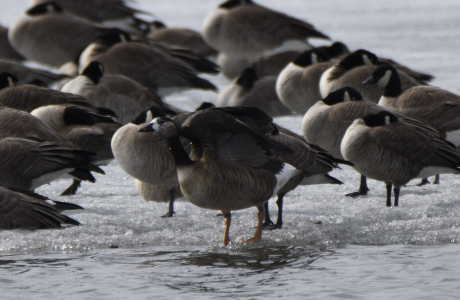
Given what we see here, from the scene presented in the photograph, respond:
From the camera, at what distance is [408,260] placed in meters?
5.19

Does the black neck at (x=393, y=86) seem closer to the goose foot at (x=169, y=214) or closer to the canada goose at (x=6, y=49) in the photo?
the goose foot at (x=169, y=214)

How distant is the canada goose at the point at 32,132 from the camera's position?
6.79 metres

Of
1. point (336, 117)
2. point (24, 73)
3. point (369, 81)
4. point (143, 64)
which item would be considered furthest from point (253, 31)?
point (336, 117)

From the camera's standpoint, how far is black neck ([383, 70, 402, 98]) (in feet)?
26.5

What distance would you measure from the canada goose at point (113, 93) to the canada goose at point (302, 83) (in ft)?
6.41

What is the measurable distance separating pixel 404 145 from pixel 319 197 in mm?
1066

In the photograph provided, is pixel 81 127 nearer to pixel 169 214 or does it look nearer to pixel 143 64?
pixel 169 214

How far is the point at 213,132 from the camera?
5.59 metres

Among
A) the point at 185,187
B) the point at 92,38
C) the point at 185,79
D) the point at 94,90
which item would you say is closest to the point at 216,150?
Answer: the point at 185,187

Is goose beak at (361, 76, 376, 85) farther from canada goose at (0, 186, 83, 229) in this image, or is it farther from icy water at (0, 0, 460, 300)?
canada goose at (0, 186, 83, 229)

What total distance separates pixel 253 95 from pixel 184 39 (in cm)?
504

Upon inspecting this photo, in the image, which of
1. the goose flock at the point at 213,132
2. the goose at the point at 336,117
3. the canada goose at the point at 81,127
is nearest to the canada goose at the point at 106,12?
the goose flock at the point at 213,132

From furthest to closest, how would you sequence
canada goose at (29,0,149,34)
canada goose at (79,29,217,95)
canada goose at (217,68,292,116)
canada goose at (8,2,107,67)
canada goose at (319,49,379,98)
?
1. canada goose at (29,0,149,34)
2. canada goose at (8,2,107,67)
3. canada goose at (217,68,292,116)
4. canada goose at (79,29,217,95)
5. canada goose at (319,49,379,98)

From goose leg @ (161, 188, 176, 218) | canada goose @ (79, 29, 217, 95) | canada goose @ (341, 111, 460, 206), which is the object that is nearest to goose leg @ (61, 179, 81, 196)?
goose leg @ (161, 188, 176, 218)
